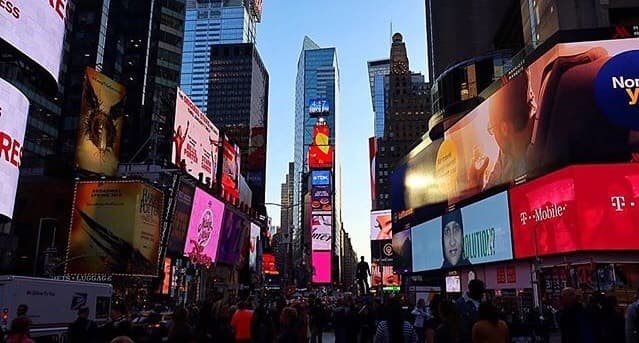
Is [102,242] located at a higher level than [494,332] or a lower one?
higher

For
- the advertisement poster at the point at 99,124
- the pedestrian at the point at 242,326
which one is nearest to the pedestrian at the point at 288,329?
the pedestrian at the point at 242,326

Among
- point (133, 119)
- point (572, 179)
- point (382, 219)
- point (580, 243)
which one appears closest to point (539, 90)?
point (572, 179)

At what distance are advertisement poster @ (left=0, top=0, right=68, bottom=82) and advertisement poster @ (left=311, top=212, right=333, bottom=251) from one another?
303ft

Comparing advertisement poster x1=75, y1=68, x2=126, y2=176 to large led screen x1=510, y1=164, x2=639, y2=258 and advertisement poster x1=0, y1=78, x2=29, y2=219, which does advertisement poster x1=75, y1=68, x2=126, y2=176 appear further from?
large led screen x1=510, y1=164, x2=639, y2=258

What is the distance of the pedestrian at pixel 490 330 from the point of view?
5.70 metres

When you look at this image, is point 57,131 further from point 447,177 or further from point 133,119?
point 447,177

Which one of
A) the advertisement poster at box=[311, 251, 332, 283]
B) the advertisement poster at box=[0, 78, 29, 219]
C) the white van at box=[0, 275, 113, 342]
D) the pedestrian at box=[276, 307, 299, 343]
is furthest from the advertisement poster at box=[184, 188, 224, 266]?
the advertisement poster at box=[311, 251, 332, 283]

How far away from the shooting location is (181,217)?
3834 centimetres

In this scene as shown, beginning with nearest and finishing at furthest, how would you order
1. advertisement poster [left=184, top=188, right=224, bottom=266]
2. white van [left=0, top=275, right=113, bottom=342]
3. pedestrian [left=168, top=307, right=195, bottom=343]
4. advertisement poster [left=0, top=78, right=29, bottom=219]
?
pedestrian [left=168, top=307, right=195, bottom=343], white van [left=0, top=275, right=113, bottom=342], advertisement poster [left=0, top=78, right=29, bottom=219], advertisement poster [left=184, top=188, right=224, bottom=266]

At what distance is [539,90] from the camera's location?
31547 millimetres

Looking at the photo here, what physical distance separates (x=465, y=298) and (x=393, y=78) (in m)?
164

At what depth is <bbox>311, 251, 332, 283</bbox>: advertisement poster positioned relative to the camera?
121m

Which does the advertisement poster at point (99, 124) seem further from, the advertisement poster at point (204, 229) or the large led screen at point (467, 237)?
the large led screen at point (467, 237)

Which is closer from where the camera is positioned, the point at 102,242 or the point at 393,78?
the point at 102,242
